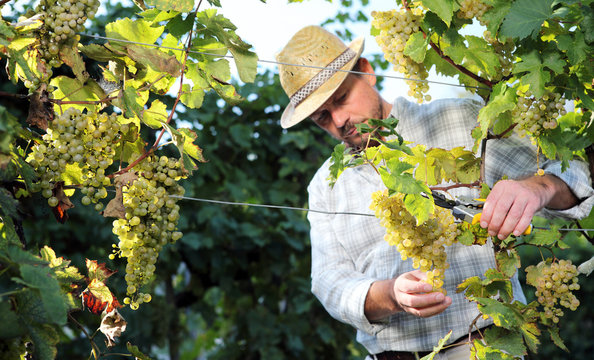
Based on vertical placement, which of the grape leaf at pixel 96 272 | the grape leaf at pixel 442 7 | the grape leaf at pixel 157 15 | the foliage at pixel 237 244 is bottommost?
the foliage at pixel 237 244

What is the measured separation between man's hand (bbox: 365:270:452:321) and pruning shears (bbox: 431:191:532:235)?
0.20 metres

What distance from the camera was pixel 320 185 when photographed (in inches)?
93.9

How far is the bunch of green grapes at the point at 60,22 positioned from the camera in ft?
3.65

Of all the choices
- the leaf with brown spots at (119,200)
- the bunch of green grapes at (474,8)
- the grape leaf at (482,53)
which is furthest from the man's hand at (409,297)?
the leaf with brown spots at (119,200)

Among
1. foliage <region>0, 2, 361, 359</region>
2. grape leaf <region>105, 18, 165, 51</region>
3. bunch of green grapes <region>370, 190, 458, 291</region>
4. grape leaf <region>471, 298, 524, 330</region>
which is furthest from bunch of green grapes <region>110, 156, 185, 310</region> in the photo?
foliage <region>0, 2, 361, 359</region>

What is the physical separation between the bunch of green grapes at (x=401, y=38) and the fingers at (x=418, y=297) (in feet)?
1.59

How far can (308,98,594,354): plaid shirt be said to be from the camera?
1905 millimetres

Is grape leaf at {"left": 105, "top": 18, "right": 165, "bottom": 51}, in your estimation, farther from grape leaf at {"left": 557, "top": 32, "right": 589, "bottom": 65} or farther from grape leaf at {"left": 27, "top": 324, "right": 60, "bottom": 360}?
grape leaf at {"left": 557, "top": 32, "right": 589, "bottom": 65}

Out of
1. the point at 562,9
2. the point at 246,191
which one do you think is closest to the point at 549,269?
the point at 562,9

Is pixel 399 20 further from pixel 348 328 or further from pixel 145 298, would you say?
pixel 348 328

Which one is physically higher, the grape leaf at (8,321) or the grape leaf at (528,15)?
the grape leaf at (528,15)

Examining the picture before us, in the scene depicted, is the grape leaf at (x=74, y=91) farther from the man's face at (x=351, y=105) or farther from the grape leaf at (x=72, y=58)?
the man's face at (x=351, y=105)

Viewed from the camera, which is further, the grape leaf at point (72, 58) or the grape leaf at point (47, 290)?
the grape leaf at point (72, 58)

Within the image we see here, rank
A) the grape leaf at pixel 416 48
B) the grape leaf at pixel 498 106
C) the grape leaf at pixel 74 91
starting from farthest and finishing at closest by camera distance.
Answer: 1. the grape leaf at pixel 416 48
2. the grape leaf at pixel 498 106
3. the grape leaf at pixel 74 91
